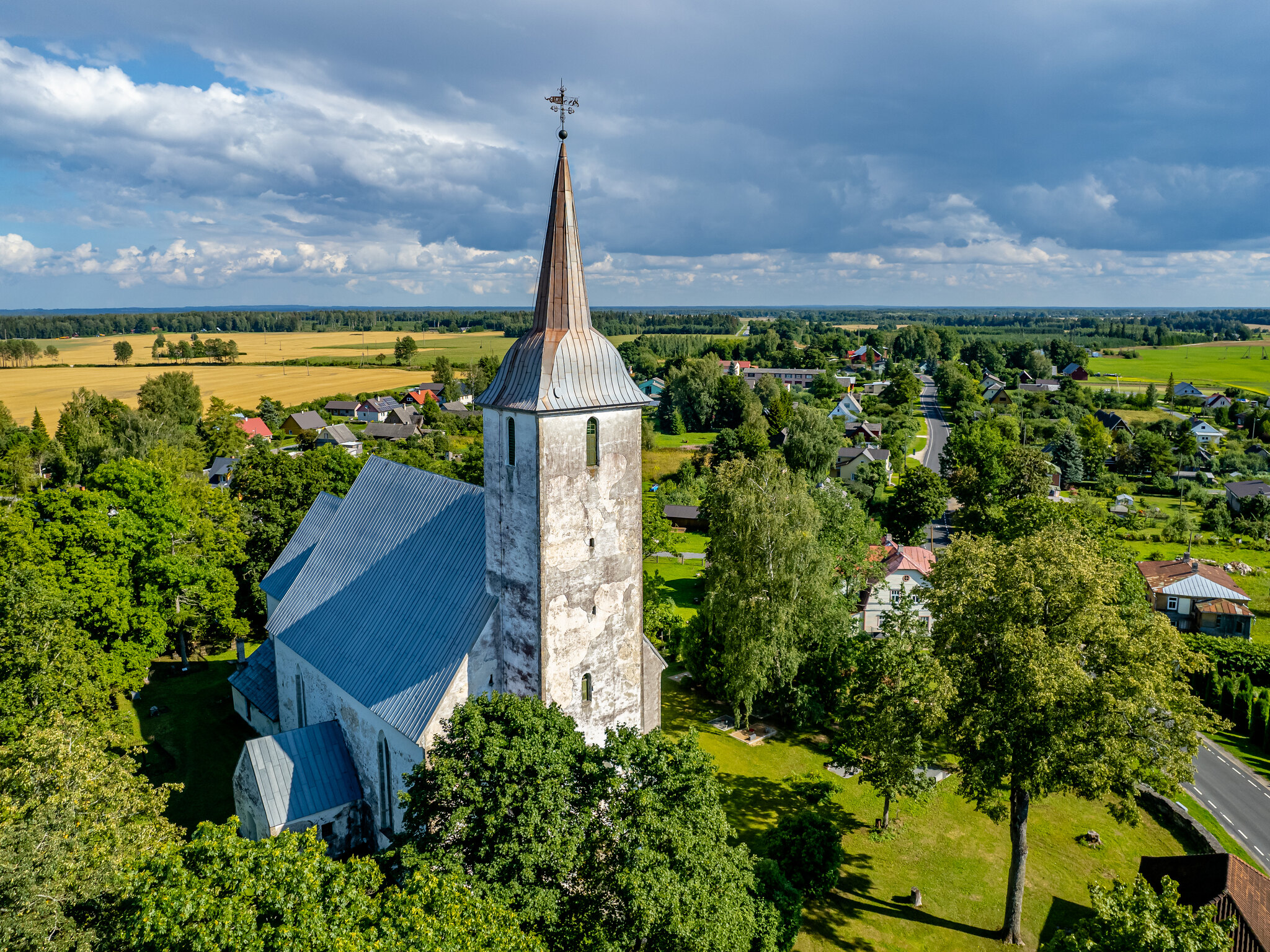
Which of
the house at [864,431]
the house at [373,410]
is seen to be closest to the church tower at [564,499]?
the house at [864,431]

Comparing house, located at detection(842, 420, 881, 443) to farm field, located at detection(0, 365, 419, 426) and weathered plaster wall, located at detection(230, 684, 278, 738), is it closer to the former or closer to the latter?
weathered plaster wall, located at detection(230, 684, 278, 738)

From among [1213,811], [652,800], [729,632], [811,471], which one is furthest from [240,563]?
[811,471]

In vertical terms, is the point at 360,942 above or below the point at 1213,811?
above

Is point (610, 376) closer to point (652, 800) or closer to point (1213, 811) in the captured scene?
point (652, 800)

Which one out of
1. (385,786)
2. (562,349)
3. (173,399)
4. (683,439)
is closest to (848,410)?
(683,439)

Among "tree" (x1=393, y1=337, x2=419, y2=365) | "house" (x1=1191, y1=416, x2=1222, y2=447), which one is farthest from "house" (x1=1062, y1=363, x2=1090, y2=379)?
"tree" (x1=393, y1=337, x2=419, y2=365)

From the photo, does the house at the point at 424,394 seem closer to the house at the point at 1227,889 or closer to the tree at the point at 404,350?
the tree at the point at 404,350
